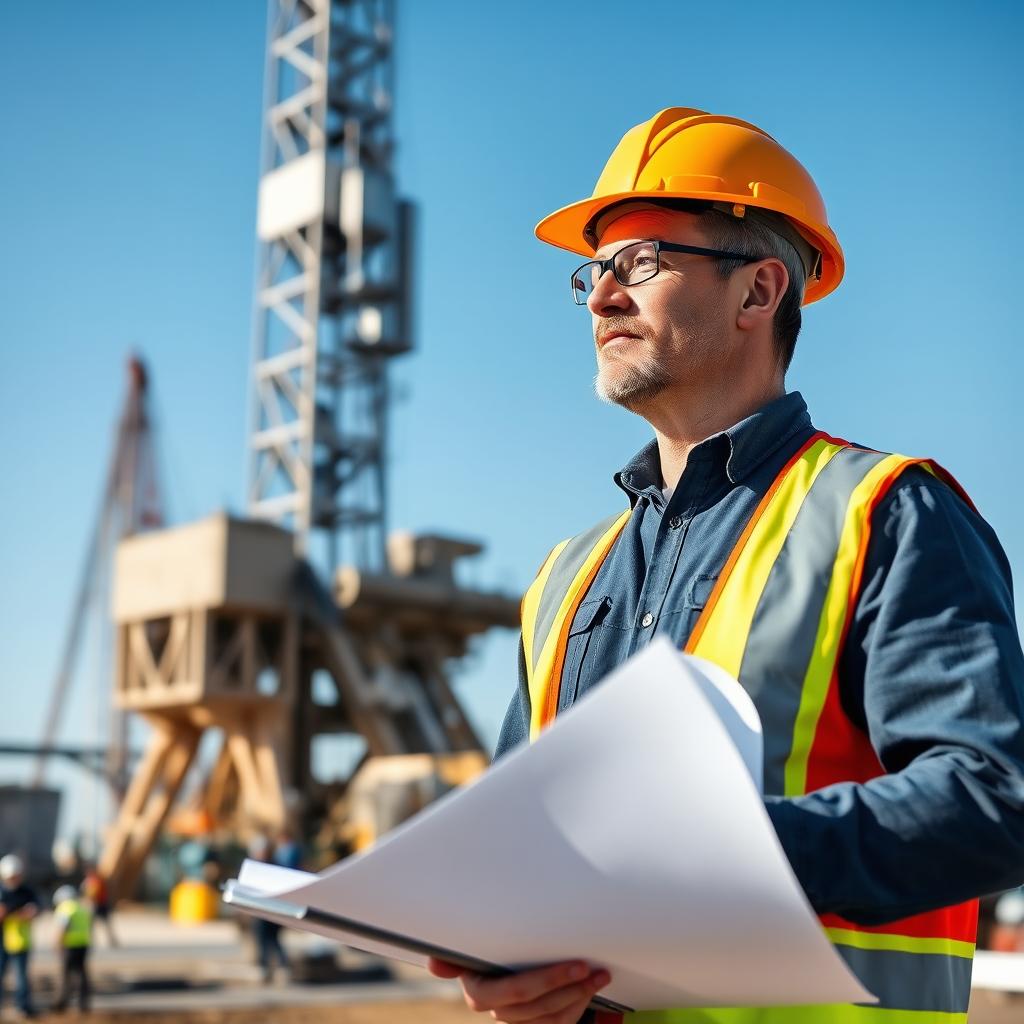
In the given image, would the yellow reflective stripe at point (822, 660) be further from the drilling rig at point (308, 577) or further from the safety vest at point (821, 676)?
the drilling rig at point (308, 577)

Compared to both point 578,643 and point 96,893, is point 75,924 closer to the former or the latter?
point 96,893

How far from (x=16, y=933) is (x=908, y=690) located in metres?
13.7

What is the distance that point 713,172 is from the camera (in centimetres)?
224

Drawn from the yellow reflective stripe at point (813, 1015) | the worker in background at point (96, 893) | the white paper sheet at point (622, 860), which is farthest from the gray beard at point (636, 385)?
the worker in background at point (96, 893)

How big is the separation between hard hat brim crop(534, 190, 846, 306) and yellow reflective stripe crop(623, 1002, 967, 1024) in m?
1.19

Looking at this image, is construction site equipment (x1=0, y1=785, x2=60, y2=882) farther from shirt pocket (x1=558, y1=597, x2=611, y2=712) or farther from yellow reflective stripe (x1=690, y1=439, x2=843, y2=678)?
yellow reflective stripe (x1=690, y1=439, x2=843, y2=678)

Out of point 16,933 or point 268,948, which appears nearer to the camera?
point 16,933

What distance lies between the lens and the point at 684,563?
83.0 inches

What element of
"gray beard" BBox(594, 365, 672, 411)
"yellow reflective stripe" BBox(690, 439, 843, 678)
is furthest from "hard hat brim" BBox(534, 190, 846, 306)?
"yellow reflective stripe" BBox(690, 439, 843, 678)

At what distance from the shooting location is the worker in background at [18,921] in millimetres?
13656

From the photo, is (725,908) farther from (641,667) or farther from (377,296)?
(377,296)

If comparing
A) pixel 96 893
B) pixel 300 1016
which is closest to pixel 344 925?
pixel 300 1016

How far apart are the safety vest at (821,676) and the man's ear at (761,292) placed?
1.20 feet

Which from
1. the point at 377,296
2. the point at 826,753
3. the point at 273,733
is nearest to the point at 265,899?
the point at 826,753
